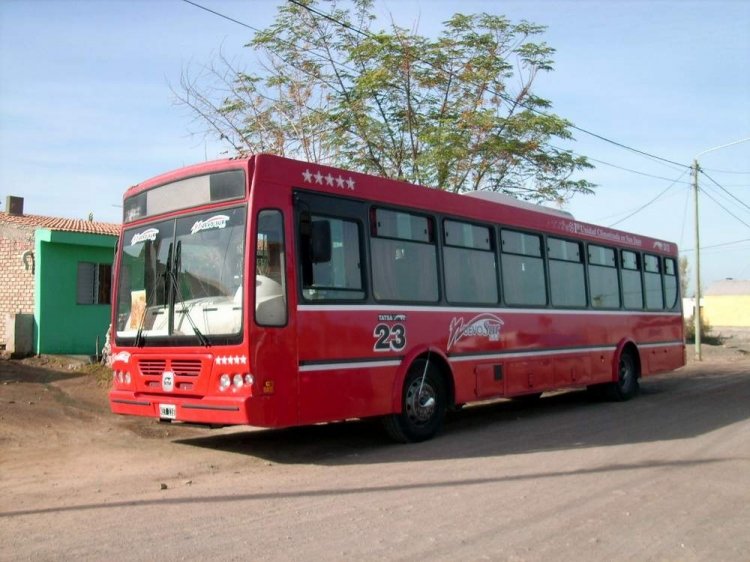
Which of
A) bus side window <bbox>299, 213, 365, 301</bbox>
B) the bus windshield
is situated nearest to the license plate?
the bus windshield

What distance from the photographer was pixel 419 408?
30.2 ft

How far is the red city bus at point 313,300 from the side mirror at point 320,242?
0.9 inches

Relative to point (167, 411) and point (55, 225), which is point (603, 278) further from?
point (55, 225)

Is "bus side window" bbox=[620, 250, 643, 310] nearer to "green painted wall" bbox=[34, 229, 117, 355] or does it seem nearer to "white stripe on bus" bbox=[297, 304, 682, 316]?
"white stripe on bus" bbox=[297, 304, 682, 316]

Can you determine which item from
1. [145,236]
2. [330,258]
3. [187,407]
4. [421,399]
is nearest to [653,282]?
[421,399]

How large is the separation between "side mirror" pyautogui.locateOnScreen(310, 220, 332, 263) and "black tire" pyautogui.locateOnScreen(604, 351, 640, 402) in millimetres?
8333

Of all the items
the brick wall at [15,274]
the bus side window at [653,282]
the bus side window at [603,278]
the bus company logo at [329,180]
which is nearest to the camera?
the bus company logo at [329,180]

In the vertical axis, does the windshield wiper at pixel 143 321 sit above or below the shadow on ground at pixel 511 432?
above

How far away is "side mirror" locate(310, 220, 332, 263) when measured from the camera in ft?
25.1

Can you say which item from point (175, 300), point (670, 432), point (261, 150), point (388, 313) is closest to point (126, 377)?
point (175, 300)

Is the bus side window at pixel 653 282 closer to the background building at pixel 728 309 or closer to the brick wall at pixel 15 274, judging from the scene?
the brick wall at pixel 15 274

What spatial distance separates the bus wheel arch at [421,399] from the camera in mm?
8867

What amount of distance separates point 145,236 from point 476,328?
15.1 feet

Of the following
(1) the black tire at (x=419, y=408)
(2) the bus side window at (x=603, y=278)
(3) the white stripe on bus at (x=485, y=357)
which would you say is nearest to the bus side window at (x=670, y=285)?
(3) the white stripe on bus at (x=485, y=357)
